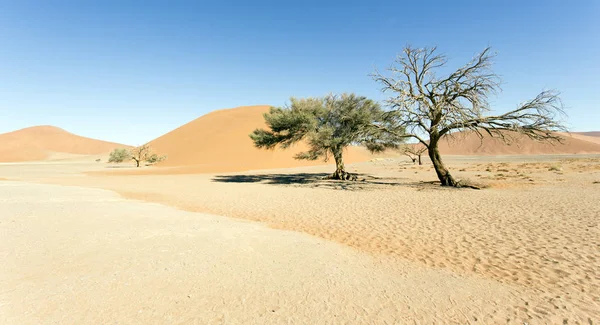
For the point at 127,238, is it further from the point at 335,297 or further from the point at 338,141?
the point at 338,141

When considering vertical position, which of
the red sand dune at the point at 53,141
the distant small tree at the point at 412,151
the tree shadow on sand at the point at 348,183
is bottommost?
the tree shadow on sand at the point at 348,183

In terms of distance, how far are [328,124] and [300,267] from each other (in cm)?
1696

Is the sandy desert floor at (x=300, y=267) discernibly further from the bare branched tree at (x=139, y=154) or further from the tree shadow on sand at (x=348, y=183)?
A: the bare branched tree at (x=139, y=154)

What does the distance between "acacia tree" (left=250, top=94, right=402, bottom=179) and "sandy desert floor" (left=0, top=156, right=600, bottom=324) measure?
10466 mm

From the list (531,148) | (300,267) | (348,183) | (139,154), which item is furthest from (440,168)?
(531,148)

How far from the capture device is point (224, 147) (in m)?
56.6

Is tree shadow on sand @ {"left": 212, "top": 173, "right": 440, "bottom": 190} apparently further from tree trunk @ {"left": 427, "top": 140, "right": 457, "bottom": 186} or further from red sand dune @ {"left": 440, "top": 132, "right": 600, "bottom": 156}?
red sand dune @ {"left": 440, "top": 132, "right": 600, "bottom": 156}

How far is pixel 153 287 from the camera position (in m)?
4.06

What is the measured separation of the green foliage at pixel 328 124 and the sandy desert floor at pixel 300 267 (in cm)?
1048

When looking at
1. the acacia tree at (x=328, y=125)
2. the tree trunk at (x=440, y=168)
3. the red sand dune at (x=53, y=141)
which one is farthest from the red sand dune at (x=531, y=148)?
the red sand dune at (x=53, y=141)

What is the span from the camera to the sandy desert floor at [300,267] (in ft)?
11.8

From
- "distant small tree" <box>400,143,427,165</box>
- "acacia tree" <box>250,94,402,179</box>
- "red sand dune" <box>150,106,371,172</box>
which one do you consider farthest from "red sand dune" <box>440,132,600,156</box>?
"acacia tree" <box>250,94,402,179</box>

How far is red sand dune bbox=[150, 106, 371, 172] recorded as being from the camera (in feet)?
153

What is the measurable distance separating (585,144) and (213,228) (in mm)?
155162
